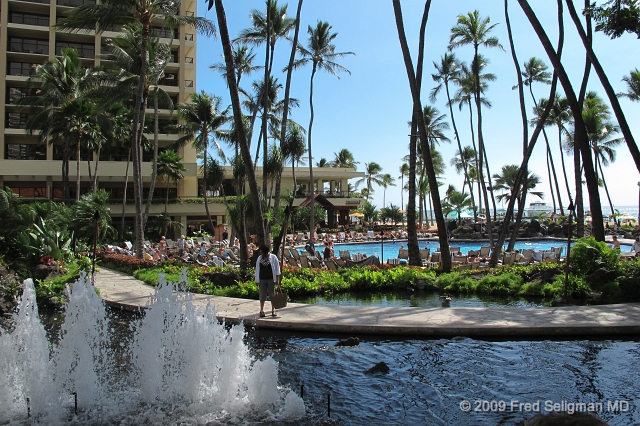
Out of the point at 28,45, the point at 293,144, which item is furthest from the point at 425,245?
the point at 28,45

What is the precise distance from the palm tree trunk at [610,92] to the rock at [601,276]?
4137 mm

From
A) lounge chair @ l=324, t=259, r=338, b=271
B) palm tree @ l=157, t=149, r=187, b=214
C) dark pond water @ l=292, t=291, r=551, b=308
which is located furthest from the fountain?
palm tree @ l=157, t=149, r=187, b=214

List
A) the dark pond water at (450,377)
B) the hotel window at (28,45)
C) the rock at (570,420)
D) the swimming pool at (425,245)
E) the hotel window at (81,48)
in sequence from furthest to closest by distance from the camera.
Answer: the hotel window at (81,48)
the hotel window at (28,45)
the swimming pool at (425,245)
the dark pond water at (450,377)
the rock at (570,420)

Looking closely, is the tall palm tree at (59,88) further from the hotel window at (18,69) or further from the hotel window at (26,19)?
the hotel window at (26,19)

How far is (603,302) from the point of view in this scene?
1143cm

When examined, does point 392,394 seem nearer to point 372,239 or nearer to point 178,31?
point 372,239

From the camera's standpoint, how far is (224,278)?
47.0 feet

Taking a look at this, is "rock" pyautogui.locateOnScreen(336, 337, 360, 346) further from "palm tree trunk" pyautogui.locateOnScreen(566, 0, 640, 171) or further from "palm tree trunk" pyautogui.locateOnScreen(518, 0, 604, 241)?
"palm tree trunk" pyautogui.locateOnScreen(566, 0, 640, 171)

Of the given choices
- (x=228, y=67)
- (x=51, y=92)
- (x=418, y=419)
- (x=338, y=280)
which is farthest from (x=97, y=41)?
(x=418, y=419)

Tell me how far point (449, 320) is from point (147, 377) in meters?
5.60

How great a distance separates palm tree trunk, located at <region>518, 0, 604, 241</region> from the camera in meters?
14.6

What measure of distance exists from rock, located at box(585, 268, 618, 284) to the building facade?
31027mm

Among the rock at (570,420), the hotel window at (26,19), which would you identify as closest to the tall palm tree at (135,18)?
the rock at (570,420)

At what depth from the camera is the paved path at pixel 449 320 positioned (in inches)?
349
